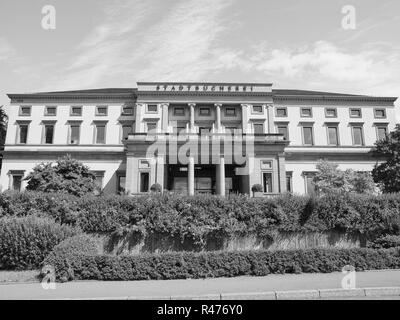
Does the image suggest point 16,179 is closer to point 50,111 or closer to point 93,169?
point 93,169

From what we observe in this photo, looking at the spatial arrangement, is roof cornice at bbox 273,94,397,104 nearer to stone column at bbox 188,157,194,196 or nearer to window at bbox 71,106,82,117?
stone column at bbox 188,157,194,196

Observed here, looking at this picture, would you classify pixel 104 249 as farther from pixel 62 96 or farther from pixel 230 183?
pixel 62 96

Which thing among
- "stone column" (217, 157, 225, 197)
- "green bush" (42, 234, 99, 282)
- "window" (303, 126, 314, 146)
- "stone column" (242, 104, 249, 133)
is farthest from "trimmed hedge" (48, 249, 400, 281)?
"window" (303, 126, 314, 146)

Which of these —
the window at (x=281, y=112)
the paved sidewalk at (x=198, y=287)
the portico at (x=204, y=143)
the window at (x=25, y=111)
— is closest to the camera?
the paved sidewalk at (x=198, y=287)

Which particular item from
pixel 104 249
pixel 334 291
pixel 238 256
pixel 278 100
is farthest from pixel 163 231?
pixel 278 100

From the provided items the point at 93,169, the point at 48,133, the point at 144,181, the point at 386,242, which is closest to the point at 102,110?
the point at 48,133

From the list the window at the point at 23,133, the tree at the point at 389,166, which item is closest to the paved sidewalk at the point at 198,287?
the tree at the point at 389,166

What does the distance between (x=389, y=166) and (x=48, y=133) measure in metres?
40.9

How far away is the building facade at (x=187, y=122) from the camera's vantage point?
143 feet

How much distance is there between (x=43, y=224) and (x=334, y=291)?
12198 mm

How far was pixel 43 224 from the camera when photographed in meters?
15.5

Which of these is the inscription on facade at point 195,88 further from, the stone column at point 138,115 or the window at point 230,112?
the stone column at point 138,115

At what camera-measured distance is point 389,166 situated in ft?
122

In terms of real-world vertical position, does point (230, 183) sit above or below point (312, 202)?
above
